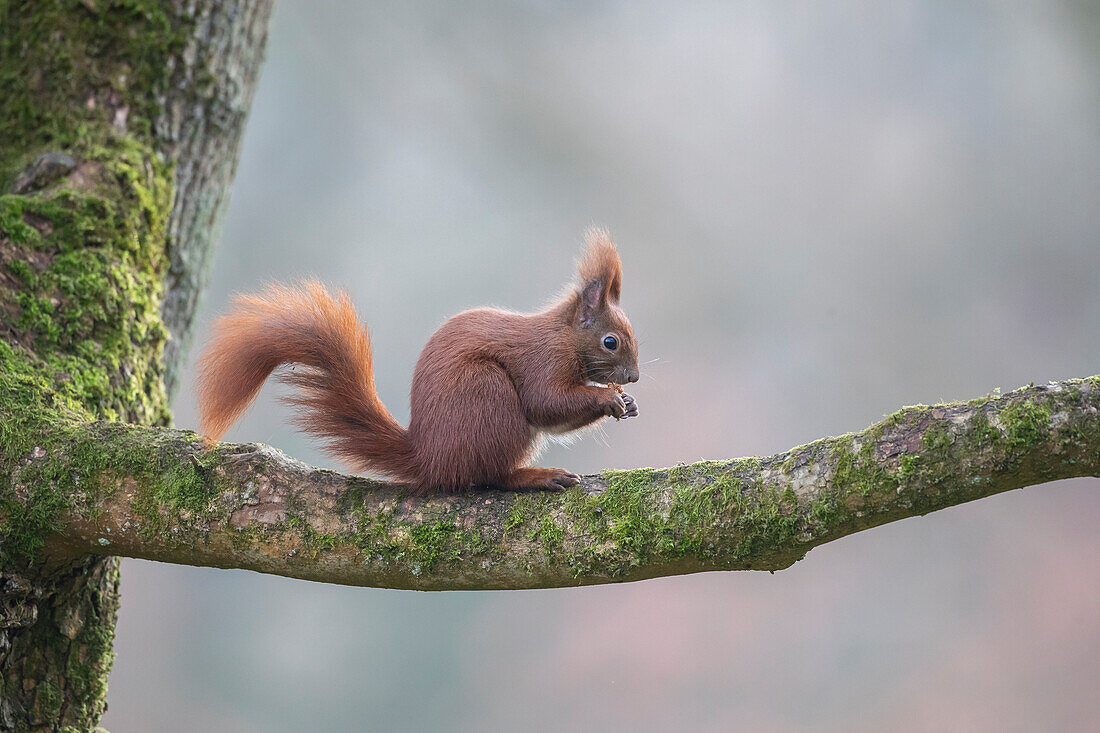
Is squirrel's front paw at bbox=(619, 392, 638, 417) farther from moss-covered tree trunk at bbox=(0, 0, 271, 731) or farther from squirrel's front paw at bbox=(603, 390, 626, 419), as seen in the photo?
moss-covered tree trunk at bbox=(0, 0, 271, 731)

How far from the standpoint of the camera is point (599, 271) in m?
2.78

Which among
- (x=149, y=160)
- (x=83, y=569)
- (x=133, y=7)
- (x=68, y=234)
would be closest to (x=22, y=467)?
(x=83, y=569)

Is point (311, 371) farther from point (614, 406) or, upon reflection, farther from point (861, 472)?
point (861, 472)

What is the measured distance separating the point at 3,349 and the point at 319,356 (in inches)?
33.8

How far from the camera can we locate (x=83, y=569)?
249 centimetres

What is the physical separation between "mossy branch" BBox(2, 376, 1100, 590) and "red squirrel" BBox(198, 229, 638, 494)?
0.11m

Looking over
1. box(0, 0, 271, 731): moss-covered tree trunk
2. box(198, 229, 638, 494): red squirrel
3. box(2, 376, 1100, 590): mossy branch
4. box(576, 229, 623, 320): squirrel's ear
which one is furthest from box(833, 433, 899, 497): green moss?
box(0, 0, 271, 731): moss-covered tree trunk

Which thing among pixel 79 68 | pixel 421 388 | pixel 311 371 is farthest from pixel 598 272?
pixel 79 68

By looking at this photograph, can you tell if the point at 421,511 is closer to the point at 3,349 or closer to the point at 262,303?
the point at 262,303

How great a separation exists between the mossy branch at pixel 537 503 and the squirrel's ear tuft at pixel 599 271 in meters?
0.75

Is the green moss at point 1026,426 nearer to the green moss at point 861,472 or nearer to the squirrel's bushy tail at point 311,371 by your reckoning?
the green moss at point 861,472

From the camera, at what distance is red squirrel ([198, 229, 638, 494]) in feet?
7.62

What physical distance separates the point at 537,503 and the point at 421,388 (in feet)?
1.69

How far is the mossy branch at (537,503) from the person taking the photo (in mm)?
1743
